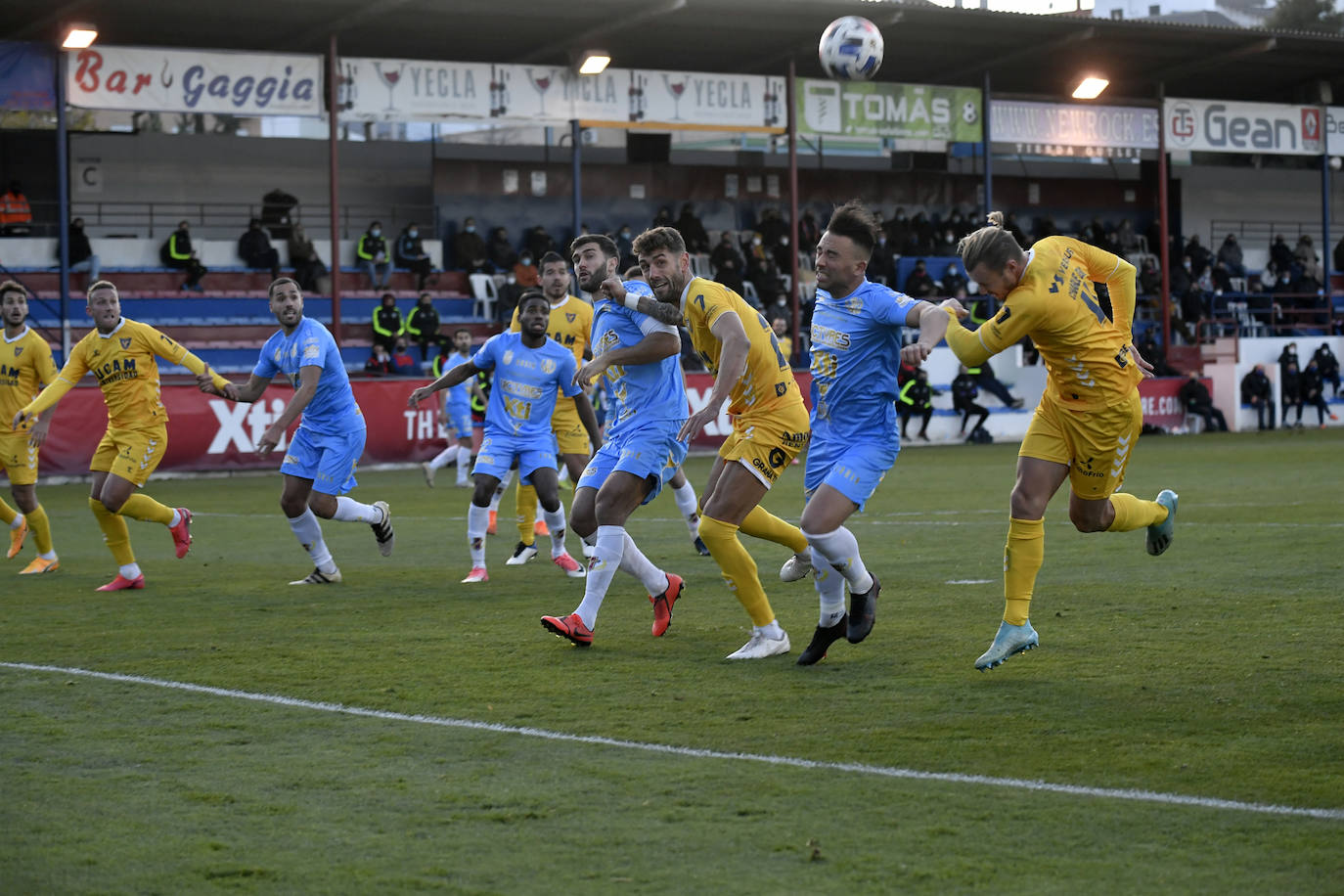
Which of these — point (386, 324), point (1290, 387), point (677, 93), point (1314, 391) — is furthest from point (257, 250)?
point (1314, 391)

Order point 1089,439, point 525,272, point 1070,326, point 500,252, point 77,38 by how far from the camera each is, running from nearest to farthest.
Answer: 1. point 1070,326
2. point 1089,439
3. point 77,38
4. point 525,272
5. point 500,252

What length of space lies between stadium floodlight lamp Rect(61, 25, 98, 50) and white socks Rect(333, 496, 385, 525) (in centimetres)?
1731

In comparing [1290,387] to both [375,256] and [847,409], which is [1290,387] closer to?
[375,256]

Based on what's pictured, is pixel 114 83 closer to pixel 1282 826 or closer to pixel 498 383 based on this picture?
pixel 498 383

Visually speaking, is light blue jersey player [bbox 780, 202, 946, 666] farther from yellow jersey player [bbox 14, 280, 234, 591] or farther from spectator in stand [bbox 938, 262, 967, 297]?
spectator in stand [bbox 938, 262, 967, 297]

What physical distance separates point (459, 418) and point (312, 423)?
38.3 ft

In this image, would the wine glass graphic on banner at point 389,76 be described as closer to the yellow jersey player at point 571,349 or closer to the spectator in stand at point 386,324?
the spectator in stand at point 386,324

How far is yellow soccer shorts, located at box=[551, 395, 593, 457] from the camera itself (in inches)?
527

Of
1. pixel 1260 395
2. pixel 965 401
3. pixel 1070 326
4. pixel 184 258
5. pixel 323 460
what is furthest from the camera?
pixel 1260 395

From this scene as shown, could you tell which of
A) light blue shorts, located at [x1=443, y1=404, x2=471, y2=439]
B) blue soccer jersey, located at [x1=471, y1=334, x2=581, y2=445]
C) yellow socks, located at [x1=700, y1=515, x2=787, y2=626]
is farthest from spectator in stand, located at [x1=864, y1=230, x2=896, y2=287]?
yellow socks, located at [x1=700, y1=515, x2=787, y2=626]

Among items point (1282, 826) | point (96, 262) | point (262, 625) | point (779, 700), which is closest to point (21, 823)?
point (779, 700)

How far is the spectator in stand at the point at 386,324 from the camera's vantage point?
28.8m

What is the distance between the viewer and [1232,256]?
4228 centimetres

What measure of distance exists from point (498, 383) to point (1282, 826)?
27.0 ft
